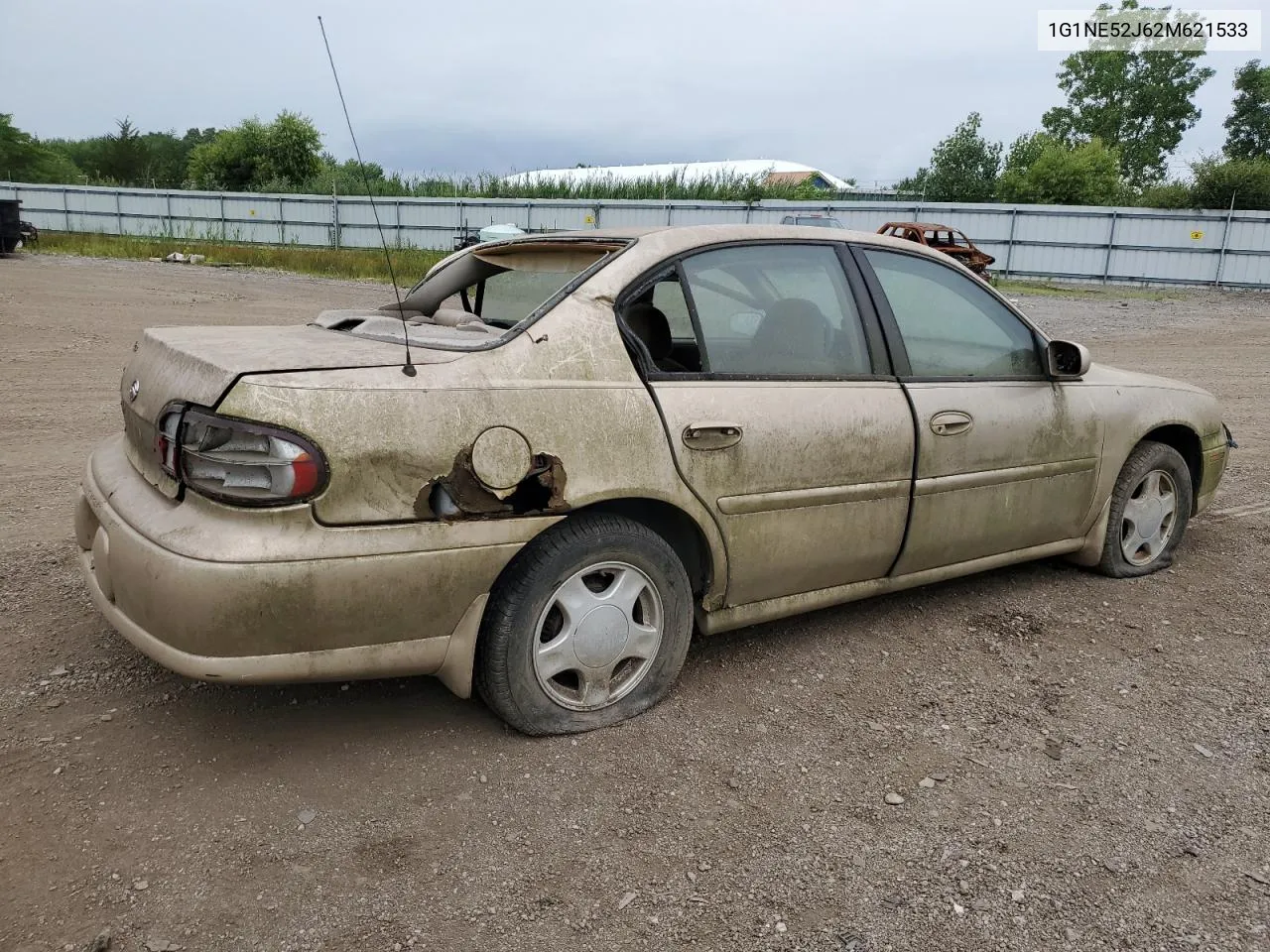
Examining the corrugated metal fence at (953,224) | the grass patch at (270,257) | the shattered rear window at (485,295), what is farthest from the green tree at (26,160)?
the shattered rear window at (485,295)

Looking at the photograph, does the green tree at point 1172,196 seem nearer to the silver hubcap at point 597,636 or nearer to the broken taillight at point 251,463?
the silver hubcap at point 597,636

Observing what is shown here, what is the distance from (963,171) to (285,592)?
51585 millimetres

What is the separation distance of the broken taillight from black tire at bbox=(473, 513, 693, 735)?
25.0 inches

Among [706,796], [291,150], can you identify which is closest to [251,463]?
[706,796]

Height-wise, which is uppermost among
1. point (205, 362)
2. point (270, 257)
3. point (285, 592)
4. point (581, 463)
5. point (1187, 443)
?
point (270, 257)

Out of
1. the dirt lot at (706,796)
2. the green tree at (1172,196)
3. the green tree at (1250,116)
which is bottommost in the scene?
the dirt lot at (706,796)

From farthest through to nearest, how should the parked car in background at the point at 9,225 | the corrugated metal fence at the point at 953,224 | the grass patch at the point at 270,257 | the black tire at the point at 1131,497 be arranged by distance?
the corrugated metal fence at the point at 953,224 → the grass patch at the point at 270,257 → the parked car in background at the point at 9,225 → the black tire at the point at 1131,497

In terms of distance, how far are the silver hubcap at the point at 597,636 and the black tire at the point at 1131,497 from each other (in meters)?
2.53

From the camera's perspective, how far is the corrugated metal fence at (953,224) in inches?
1165

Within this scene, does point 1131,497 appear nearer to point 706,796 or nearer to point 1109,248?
point 706,796

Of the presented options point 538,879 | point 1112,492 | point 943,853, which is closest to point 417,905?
point 538,879

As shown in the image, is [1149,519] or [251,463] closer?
[251,463]

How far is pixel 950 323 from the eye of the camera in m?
3.85

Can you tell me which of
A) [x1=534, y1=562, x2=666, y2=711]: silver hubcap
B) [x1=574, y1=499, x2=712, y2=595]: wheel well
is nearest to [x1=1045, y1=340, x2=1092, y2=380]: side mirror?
[x1=574, y1=499, x2=712, y2=595]: wheel well
